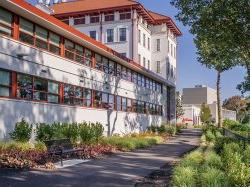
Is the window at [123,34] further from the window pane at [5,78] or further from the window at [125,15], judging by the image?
the window pane at [5,78]

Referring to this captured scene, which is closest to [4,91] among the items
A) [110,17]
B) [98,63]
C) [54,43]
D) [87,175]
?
[54,43]

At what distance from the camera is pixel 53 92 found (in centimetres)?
Answer: 2589

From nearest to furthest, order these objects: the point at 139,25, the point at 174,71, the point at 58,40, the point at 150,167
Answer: the point at 150,167 → the point at 58,40 → the point at 139,25 → the point at 174,71

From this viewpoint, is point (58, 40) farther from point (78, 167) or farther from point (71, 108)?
point (78, 167)

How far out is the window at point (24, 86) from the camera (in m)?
22.2

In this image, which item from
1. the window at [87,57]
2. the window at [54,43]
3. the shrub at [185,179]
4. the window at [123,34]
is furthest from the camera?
the window at [123,34]

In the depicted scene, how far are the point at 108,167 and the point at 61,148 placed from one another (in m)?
1.88

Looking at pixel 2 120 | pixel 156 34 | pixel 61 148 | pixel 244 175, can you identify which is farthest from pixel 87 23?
pixel 244 175

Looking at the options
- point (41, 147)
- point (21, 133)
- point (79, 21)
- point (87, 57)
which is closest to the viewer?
point (41, 147)

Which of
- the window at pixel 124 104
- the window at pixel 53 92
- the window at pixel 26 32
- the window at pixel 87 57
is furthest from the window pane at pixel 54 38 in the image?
the window at pixel 124 104

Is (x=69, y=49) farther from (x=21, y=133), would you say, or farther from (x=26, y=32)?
(x=21, y=133)

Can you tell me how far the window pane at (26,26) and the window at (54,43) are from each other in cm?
224

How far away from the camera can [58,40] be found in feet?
88.2

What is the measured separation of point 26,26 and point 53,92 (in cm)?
431
